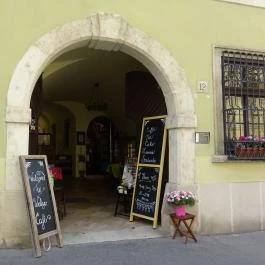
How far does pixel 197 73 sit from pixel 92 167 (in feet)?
33.7

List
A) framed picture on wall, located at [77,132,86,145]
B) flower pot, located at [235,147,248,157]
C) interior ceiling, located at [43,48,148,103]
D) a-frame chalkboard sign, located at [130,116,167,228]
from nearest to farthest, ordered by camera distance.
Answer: flower pot, located at [235,147,248,157], a-frame chalkboard sign, located at [130,116,167,228], interior ceiling, located at [43,48,148,103], framed picture on wall, located at [77,132,86,145]

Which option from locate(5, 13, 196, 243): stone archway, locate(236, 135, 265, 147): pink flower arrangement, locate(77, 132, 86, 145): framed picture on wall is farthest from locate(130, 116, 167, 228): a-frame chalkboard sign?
locate(77, 132, 86, 145): framed picture on wall

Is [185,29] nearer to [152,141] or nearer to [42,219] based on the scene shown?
[152,141]

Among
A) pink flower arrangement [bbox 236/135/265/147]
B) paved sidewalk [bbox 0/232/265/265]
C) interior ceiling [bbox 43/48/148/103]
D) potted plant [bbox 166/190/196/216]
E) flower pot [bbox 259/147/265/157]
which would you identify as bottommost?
paved sidewalk [bbox 0/232/265/265]

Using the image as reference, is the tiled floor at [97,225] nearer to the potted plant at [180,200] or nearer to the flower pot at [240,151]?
the potted plant at [180,200]

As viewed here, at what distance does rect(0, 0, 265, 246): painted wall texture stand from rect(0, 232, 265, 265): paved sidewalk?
612mm

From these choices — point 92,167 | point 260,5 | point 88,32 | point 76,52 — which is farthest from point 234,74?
point 92,167

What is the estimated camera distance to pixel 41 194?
4.94 meters

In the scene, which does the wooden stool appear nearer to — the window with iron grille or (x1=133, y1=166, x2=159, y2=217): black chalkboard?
(x1=133, y1=166, x2=159, y2=217): black chalkboard

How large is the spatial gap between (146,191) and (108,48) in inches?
94.1

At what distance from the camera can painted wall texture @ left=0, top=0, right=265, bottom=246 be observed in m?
5.46

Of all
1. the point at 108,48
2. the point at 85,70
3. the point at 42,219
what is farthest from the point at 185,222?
the point at 85,70

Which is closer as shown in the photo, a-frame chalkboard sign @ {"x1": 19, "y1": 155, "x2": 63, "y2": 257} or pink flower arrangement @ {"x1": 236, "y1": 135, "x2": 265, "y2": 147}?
a-frame chalkboard sign @ {"x1": 19, "y1": 155, "x2": 63, "y2": 257}

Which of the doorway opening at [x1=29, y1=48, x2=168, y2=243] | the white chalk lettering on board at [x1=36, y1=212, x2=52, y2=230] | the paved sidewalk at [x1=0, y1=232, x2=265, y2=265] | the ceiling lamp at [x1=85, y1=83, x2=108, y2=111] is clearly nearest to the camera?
the paved sidewalk at [x1=0, y1=232, x2=265, y2=265]
